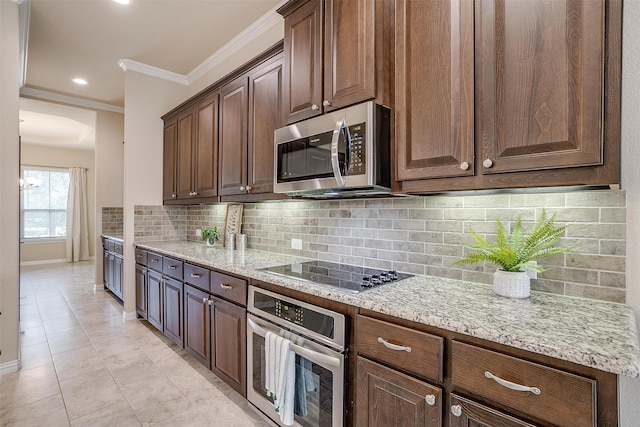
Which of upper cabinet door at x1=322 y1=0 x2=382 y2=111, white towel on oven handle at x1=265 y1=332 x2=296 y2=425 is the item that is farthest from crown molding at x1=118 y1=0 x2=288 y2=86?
white towel on oven handle at x1=265 y1=332 x2=296 y2=425

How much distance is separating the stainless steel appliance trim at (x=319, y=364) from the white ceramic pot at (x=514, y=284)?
755 mm

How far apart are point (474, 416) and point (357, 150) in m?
1.18

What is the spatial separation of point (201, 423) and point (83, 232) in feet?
25.9

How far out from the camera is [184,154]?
360 centimetres

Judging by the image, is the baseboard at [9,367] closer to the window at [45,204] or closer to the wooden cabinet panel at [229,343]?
the wooden cabinet panel at [229,343]

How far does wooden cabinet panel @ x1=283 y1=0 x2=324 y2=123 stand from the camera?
1879 millimetres

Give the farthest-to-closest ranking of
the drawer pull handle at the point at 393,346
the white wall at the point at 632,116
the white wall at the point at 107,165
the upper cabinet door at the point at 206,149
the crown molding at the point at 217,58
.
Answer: the white wall at the point at 107,165 → the upper cabinet door at the point at 206,149 → the crown molding at the point at 217,58 → the drawer pull handle at the point at 393,346 → the white wall at the point at 632,116

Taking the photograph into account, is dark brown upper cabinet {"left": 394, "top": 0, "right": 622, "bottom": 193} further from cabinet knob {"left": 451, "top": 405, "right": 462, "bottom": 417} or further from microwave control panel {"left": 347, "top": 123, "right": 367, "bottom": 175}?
cabinet knob {"left": 451, "top": 405, "right": 462, "bottom": 417}

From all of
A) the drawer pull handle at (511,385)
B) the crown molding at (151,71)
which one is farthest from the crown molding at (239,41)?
the drawer pull handle at (511,385)

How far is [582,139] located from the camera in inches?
41.9

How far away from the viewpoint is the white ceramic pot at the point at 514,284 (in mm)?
1318

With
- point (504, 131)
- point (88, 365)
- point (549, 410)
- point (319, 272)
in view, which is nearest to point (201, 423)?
point (319, 272)

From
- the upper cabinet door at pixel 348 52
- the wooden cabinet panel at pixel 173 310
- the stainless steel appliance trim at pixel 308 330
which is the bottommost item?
the wooden cabinet panel at pixel 173 310

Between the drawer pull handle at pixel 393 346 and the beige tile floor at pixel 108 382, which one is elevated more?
the drawer pull handle at pixel 393 346
